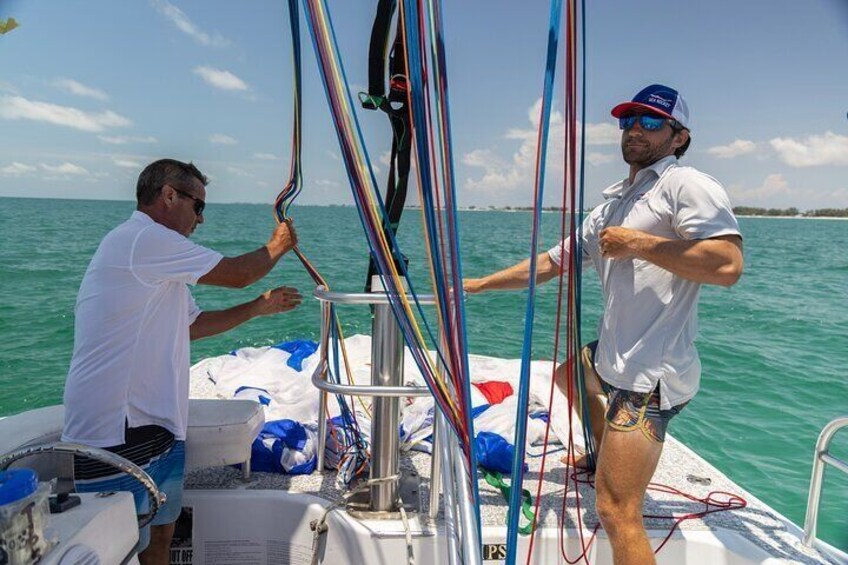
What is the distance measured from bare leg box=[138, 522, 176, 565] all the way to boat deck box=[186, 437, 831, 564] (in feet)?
1.23

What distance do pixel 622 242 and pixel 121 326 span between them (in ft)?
5.31

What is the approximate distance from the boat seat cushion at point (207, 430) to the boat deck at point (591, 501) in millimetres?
199

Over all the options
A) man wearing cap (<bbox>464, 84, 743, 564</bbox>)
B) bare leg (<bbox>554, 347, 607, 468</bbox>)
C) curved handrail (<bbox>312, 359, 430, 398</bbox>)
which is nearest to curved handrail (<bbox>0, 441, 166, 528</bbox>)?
curved handrail (<bbox>312, 359, 430, 398</bbox>)

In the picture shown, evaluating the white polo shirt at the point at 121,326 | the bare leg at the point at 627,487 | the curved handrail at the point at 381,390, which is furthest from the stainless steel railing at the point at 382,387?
the bare leg at the point at 627,487

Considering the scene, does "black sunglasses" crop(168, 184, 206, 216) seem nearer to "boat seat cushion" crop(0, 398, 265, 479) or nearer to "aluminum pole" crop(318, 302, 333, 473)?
"aluminum pole" crop(318, 302, 333, 473)

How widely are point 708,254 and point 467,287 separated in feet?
3.20

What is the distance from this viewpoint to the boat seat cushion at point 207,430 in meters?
2.18

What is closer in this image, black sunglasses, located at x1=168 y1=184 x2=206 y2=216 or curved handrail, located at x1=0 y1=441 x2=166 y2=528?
curved handrail, located at x1=0 y1=441 x2=166 y2=528

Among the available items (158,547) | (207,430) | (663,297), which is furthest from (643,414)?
(158,547)

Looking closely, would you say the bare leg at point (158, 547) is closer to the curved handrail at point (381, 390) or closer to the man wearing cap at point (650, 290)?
the curved handrail at point (381, 390)

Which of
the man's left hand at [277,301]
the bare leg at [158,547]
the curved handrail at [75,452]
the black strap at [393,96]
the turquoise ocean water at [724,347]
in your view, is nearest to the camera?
the curved handrail at [75,452]

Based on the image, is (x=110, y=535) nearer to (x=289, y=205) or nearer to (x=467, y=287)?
(x=289, y=205)

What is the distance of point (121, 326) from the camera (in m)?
1.90

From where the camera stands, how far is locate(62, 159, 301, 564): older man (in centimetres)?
189
